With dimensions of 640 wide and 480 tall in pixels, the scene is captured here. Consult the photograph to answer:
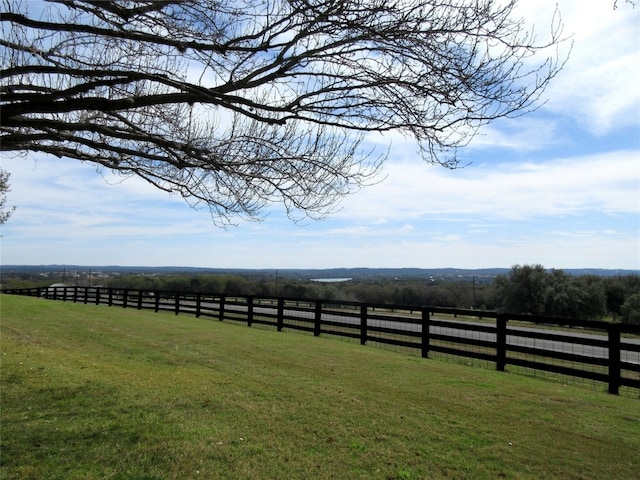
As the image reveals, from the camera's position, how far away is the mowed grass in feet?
14.1

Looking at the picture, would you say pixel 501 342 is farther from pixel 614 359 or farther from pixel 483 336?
pixel 483 336

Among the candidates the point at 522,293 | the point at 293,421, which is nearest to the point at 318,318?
the point at 293,421

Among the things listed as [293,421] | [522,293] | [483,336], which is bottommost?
[483,336]

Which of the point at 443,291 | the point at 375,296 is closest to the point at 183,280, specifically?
the point at 375,296

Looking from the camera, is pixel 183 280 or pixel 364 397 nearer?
pixel 364 397

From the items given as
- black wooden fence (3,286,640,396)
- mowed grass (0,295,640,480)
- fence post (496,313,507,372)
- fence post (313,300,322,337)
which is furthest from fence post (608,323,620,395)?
fence post (313,300,322,337)

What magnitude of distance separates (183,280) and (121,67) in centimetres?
3921

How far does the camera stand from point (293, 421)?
545 centimetres

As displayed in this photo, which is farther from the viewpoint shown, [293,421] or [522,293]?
[522,293]

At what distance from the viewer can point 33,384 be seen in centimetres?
664

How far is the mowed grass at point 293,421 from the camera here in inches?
169

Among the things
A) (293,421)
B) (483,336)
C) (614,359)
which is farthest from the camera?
(483,336)

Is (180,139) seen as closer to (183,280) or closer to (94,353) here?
(94,353)

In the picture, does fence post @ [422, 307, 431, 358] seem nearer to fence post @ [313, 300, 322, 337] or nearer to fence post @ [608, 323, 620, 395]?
fence post @ [608, 323, 620, 395]
